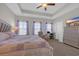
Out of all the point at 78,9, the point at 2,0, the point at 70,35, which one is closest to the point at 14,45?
the point at 2,0

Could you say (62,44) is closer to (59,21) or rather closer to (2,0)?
(59,21)

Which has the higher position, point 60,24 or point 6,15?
point 6,15

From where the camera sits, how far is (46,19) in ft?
6.06

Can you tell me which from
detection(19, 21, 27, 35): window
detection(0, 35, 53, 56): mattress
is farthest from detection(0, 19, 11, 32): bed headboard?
detection(0, 35, 53, 56): mattress

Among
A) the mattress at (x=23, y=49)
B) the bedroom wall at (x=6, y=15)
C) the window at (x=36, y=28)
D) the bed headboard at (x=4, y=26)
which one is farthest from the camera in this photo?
the bed headboard at (x=4, y=26)

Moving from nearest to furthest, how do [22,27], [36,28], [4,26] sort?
[22,27], [36,28], [4,26]

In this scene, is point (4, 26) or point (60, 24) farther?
point (4, 26)

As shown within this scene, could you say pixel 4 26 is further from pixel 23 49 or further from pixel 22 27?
pixel 23 49

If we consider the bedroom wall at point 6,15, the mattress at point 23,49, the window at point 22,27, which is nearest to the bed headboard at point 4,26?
the bedroom wall at point 6,15

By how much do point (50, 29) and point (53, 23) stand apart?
0.15 meters

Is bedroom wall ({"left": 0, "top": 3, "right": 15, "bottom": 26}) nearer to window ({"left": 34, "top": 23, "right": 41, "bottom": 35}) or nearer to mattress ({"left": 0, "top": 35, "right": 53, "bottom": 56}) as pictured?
window ({"left": 34, "top": 23, "right": 41, "bottom": 35})

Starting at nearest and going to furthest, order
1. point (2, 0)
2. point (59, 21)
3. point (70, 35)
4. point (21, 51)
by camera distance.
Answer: point (2, 0)
point (21, 51)
point (59, 21)
point (70, 35)

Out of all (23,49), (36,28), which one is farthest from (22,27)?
(23,49)

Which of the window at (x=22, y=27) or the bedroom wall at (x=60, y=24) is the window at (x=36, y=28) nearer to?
the window at (x=22, y=27)
